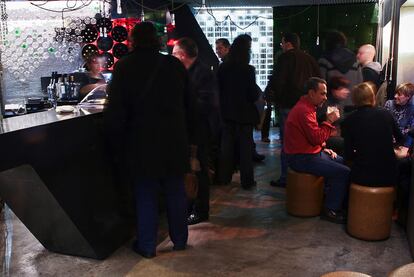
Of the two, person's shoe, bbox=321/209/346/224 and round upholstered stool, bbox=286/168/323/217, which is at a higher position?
round upholstered stool, bbox=286/168/323/217

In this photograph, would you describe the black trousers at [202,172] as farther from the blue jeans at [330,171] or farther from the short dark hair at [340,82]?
the short dark hair at [340,82]

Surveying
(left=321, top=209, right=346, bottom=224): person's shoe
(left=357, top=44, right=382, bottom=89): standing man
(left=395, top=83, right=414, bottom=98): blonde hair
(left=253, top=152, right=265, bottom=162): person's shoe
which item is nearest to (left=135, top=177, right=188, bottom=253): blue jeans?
(left=321, top=209, right=346, bottom=224): person's shoe

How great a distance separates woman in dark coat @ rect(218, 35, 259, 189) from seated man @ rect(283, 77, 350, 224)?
2.37ft

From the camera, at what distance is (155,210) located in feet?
9.69

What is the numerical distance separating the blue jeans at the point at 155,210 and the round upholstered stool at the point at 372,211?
1271 millimetres

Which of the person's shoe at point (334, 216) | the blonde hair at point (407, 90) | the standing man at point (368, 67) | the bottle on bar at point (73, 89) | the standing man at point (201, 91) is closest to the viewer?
the standing man at point (201, 91)

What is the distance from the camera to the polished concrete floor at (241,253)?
2785 mm

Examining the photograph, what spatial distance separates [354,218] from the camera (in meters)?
3.21

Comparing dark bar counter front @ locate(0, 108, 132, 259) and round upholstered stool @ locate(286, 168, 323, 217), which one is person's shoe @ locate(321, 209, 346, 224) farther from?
dark bar counter front @ locate(0, 108, 132, 259)

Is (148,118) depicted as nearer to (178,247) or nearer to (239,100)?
(178,247)

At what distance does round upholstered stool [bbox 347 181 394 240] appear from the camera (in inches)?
123

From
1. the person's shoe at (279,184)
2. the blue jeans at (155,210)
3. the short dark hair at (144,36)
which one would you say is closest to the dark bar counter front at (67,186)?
the blue jeans at (155,210)

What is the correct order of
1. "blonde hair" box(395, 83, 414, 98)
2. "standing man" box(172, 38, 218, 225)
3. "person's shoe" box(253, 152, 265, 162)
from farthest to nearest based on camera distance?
"person's shoe" box(253, 152, 265, 162)
"blonde hair" box(395, 83, 414, 98)
"standing man" box(172, 38, 218, 225)

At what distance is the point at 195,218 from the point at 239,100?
1279 millimetres
